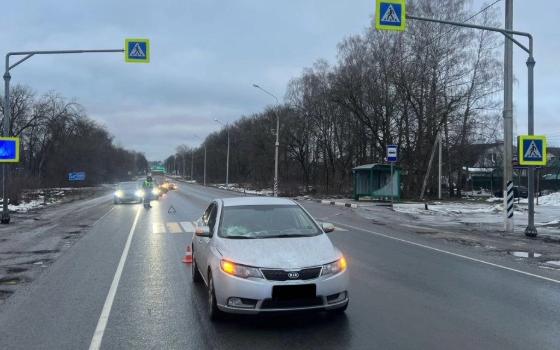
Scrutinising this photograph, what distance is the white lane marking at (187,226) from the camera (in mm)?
17192

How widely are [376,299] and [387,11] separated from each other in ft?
30.1

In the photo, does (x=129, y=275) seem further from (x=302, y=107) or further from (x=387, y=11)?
(x=302, y=107)

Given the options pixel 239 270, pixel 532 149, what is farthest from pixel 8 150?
pixel 532 149

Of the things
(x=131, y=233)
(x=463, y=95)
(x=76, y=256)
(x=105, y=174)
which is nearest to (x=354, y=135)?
(x=463, y=95)

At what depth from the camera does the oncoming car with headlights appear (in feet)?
18.5

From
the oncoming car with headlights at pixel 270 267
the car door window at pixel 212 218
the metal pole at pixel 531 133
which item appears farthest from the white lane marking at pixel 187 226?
the metal pole at pixel 531 133

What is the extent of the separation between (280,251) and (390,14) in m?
10.0

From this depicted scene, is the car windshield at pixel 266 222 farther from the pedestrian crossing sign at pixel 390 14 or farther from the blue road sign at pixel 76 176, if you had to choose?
the blue road sign at pixel 76 176

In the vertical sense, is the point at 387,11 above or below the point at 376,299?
above

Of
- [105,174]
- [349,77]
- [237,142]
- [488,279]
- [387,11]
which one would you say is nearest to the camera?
[488,279]

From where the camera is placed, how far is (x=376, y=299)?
292 inches

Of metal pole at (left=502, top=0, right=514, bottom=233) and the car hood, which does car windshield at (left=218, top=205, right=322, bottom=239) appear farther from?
metal pole at (left=502, top=0, right=514, bottom=233)

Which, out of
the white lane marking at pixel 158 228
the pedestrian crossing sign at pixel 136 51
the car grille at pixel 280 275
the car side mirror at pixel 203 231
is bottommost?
the white lane marking at pixel 158 228

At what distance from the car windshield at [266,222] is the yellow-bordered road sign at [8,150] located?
15.9 meters
